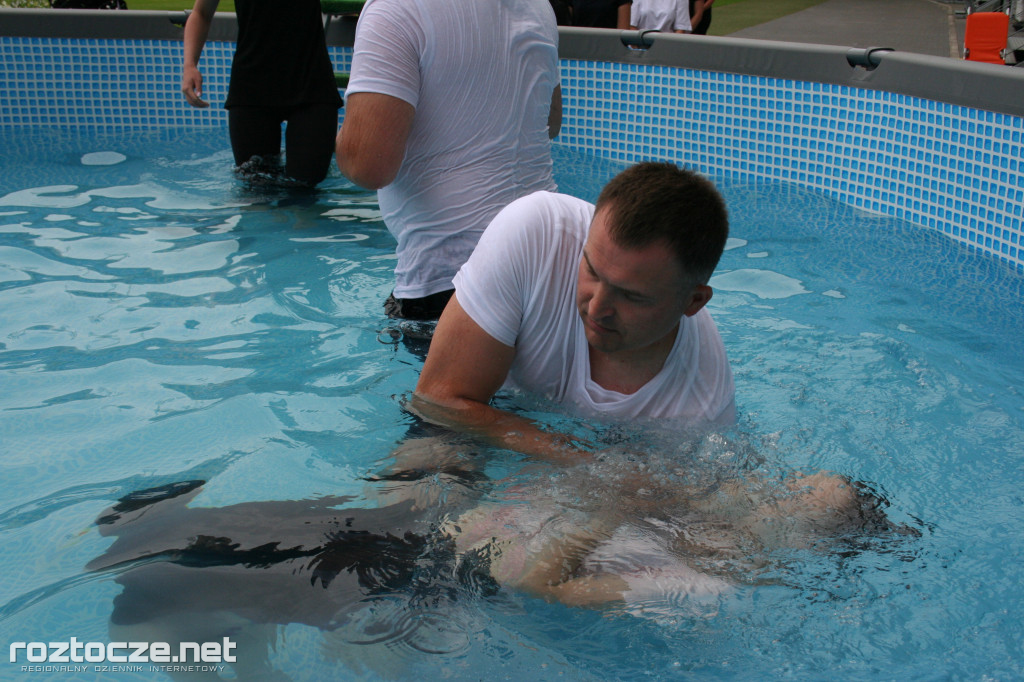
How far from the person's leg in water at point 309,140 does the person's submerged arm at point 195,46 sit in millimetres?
512

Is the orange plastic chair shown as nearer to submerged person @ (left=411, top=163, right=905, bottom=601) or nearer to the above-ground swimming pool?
the above-ground swimming pool

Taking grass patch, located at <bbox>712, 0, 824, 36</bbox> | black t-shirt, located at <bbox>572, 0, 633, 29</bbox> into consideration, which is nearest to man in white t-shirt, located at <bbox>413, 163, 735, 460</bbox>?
black t-shirt, located at <bbox>572, 0, 633, 29</bbox>

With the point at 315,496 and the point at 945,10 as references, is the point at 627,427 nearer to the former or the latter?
the point at 315,496

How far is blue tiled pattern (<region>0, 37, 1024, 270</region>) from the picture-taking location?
16.0 feet

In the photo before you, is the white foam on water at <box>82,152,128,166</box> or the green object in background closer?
the white foam on water at <box>82,152,128,166</box>

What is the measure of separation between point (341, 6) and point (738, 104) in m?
3.04

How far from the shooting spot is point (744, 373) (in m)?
3.54

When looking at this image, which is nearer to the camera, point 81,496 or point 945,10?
point 81,496

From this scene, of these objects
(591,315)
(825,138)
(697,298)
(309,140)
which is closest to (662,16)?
(825,138)

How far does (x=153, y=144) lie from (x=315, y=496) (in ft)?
17.1

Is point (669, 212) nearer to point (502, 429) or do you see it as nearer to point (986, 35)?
point (502, 429)

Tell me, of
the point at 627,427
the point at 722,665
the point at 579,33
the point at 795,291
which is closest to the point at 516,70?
the point at 627,427

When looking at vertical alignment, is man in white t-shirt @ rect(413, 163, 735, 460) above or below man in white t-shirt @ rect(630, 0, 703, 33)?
below

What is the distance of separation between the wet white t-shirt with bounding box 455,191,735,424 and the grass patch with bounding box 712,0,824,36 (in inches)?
538
